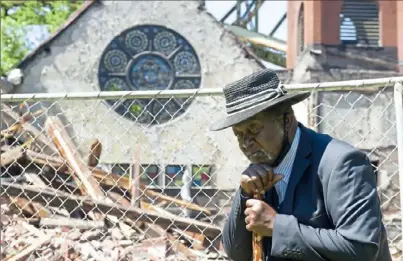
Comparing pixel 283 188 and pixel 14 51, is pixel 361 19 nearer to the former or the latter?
pixel 14 51

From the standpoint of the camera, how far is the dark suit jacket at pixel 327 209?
2301 mm

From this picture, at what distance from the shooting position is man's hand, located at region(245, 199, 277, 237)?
239 cm

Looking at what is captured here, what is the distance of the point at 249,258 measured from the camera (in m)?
2.63

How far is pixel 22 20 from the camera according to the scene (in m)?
23.4

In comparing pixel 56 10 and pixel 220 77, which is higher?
pixel 56 10

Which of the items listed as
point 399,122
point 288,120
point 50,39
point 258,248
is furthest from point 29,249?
point 50,39

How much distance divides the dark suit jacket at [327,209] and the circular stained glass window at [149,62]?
14.8m

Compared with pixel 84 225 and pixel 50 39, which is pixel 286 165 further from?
pixel 50 39

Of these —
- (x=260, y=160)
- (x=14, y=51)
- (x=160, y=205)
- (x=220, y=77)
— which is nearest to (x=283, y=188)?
(x=260, y=160)

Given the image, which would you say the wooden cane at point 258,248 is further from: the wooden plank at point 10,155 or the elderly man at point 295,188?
the wooden plank at point 10,155

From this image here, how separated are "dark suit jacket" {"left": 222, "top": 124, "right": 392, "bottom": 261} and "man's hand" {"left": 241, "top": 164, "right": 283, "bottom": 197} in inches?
2.8

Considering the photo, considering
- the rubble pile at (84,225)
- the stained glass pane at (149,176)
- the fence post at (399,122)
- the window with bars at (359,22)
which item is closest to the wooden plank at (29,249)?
the rubble pile at (84,225)

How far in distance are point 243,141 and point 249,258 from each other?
1.36 feet

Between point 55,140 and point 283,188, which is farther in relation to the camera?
point 55,140
